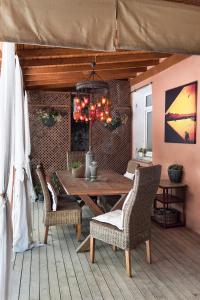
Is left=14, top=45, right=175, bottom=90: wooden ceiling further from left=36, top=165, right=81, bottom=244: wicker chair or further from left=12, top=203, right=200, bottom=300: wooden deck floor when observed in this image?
left=12, top=203, right=200, bottom=300: wooden deck floor

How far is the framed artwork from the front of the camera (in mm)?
4297

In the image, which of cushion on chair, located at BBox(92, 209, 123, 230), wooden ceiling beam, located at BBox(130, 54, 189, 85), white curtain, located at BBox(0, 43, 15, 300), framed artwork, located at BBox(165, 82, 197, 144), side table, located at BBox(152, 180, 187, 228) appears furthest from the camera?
wooden ceiling beam, located at BBox(130, 54, 189, 85)

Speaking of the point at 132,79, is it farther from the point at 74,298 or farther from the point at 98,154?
the point at 74,298

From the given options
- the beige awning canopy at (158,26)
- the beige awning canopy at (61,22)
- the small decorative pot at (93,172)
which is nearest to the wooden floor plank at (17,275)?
the small decorative pot at (93,172)

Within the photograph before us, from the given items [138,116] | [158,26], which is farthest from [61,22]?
[138,116]

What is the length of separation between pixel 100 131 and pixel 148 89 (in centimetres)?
156

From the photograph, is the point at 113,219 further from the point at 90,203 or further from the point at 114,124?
the point at 114,124

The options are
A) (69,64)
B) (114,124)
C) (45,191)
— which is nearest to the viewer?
(45,191)

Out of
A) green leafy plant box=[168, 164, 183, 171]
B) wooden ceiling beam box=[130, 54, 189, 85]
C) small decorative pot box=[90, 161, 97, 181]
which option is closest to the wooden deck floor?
small decorative pot box=[90, 161, 97, 181]

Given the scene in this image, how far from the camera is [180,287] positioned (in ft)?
9.04

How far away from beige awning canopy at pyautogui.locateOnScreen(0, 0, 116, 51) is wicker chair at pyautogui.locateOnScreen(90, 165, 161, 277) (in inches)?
50.9

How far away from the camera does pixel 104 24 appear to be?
6.84 feet

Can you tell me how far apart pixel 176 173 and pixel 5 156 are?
9.77 ft

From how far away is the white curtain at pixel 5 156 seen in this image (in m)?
2.25
